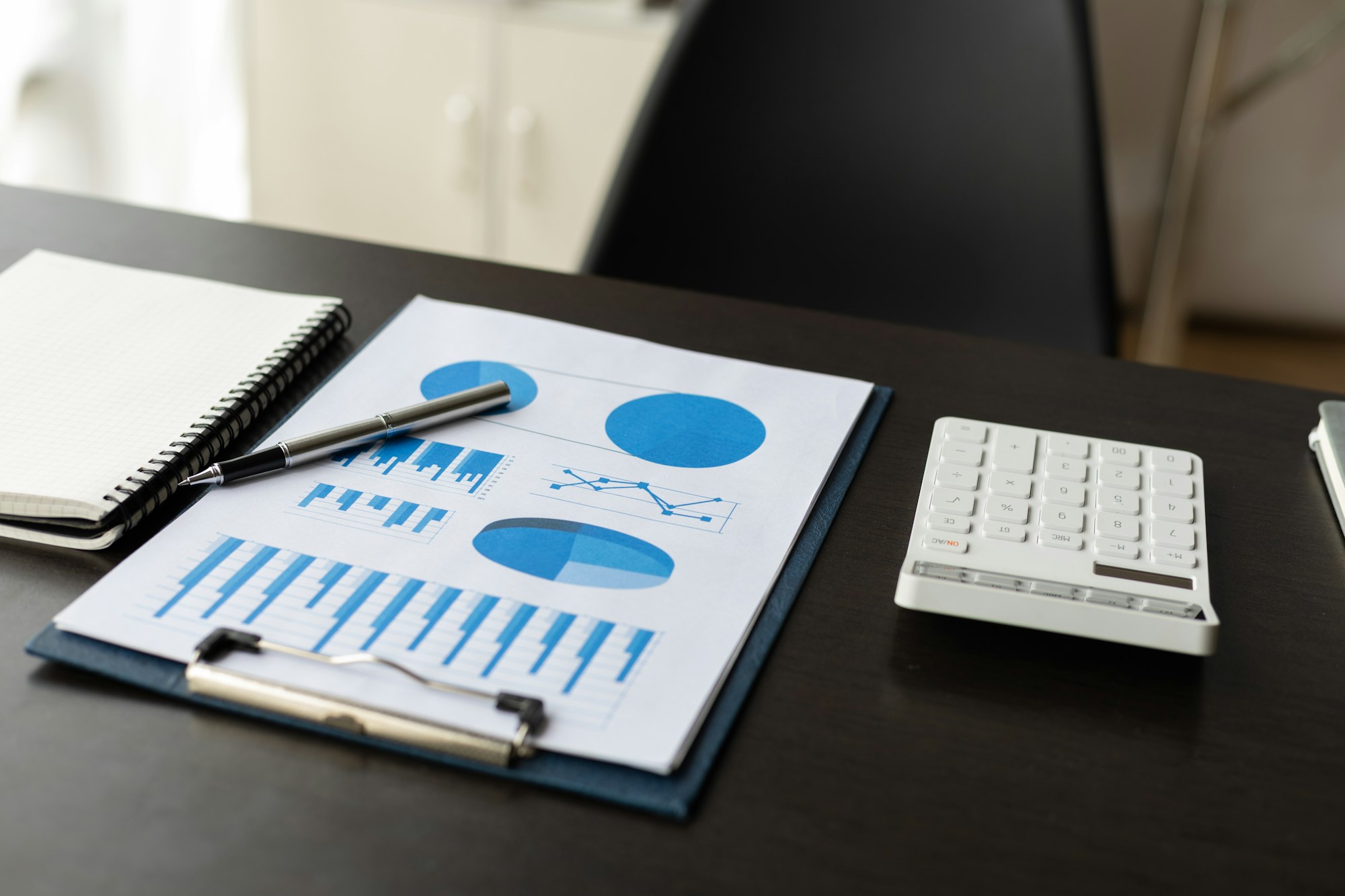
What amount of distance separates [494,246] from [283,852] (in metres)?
1.72

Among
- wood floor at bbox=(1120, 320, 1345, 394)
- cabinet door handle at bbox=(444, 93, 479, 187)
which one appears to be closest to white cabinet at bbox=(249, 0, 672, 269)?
cabinet door handle at bbox=(444, 93, 479, 187)

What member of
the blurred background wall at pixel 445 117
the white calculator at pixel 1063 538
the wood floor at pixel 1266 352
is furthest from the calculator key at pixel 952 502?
the wood floor at pixel 1266 352

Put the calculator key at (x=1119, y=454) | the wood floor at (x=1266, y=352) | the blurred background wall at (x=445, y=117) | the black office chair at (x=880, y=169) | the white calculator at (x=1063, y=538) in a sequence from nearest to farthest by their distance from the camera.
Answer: the white calculator at (x=1063, y=538)
the calculator key at (x=1119, y=454)
the black office chair at (x=880, y=169)
the blurred background wall at (x=445, y=117)
the wood floor at (x=1266, y=352)

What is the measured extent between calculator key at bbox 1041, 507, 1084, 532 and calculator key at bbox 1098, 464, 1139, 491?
0.03m

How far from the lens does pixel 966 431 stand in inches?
23.0

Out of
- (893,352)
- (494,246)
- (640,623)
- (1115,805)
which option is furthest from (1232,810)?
(494,246)

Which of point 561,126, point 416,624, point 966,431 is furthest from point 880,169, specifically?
point 561,126

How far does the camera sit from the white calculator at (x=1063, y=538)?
0.46 meters

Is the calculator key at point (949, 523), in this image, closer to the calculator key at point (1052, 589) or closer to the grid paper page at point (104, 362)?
the calculator key at point (1052, 589)

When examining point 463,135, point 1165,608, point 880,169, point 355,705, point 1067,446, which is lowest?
point 355,705

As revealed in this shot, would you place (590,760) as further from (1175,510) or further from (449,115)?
(449,115)

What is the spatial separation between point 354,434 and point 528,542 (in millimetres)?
117

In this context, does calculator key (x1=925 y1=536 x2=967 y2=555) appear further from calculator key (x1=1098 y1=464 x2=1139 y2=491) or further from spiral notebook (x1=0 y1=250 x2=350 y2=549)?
spiral notebook (x1=0 y1=250 x2=350 y2=549)

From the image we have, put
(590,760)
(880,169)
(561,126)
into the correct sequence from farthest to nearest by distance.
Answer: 1. (561,126)
2. (880,169)
3. (590,760)
